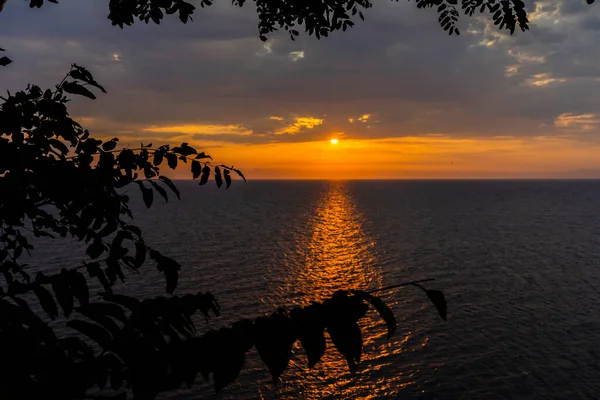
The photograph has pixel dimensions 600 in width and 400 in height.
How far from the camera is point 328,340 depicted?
1551 inches

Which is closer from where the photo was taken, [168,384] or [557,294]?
[168,384]

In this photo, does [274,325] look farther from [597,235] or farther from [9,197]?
[597,235]

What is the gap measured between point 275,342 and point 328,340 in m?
38.4

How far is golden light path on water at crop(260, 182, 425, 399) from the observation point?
3328 cm

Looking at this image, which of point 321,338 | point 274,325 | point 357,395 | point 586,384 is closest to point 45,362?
point 274,325

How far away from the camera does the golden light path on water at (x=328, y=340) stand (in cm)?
3328

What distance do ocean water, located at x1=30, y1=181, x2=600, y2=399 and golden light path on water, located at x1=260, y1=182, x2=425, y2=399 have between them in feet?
0.48

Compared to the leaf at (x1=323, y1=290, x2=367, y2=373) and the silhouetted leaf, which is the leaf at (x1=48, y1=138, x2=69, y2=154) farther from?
the leaf at (x1=323, y1=290, x2=367, y2=373)

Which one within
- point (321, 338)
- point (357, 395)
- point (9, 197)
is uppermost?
point (9, 197)

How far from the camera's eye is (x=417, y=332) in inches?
1678

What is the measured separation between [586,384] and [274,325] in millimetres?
37828

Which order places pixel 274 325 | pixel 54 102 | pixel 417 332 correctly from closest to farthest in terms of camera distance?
pixel 274 325 → pixel 54 102 → pixel 417 332

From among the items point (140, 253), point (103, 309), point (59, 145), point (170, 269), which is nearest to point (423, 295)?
point (59, 145)

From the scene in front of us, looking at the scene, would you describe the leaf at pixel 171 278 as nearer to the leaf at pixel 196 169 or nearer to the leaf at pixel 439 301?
the leaf at pixel 196 169
